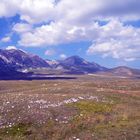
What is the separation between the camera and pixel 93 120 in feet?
143

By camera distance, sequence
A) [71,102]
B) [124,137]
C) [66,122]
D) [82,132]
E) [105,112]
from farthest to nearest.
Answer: [71,102] → [105,112] → [66,122] → [82,132] → [124,137]

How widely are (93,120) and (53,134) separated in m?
6.31

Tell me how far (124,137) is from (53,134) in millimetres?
8108

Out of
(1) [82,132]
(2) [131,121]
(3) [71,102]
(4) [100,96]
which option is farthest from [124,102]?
(1) [82,132]

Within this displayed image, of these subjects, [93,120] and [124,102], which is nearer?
[93,120]

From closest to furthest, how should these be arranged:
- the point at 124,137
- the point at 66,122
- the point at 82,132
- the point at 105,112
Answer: the point at 124,137, the point at 82,132, the point at 66,122, the point at 105,112

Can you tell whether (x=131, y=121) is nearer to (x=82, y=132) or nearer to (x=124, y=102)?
(x=82, y=132)

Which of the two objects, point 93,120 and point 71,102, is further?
point 71,102

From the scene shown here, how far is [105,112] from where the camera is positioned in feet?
155

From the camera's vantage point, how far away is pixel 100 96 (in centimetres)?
5878

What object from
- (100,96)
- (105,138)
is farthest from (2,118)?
(100,96)

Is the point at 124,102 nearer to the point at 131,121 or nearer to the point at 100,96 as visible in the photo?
the point at 100,96

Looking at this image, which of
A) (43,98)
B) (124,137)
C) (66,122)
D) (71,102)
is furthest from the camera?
(43,98)

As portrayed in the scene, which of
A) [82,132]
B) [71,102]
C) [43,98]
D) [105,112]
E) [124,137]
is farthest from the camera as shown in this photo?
[43,98]
